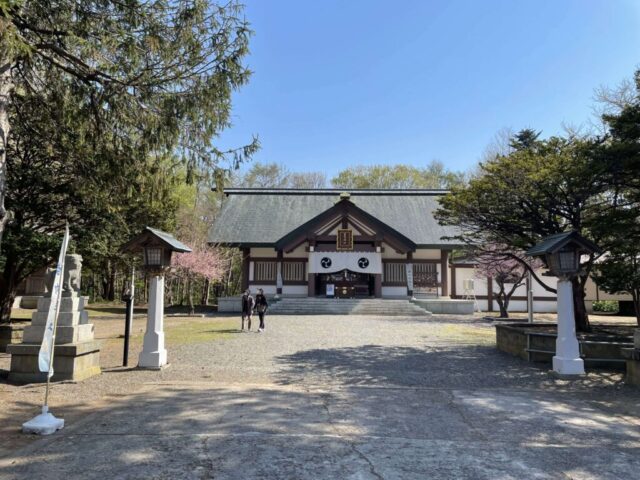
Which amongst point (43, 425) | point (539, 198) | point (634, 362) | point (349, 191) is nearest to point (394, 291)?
point (349, 191)

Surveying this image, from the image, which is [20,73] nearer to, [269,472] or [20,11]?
[20,11]

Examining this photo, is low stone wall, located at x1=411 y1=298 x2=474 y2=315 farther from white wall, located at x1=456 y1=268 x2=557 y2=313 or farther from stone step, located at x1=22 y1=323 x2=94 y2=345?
stone step, located at x1=22 y1=323 x2=94 y2=345

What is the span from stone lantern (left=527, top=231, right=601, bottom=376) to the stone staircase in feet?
44.3

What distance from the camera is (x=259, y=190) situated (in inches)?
1256

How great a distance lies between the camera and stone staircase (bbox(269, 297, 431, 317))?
21.8 meters

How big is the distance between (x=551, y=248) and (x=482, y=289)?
19.7 m

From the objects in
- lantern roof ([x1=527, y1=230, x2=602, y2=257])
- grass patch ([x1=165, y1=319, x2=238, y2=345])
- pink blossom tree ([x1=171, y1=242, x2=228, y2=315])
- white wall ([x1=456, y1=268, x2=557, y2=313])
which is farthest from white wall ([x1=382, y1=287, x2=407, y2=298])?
lantern roof ([x1=527, y1=230, x2=602, y2=257])

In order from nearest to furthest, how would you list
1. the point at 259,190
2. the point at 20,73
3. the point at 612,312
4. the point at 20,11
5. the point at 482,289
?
the point at 20,11, the point at 20,73, the point at 612,312, the point at 482,289, the point at 259,190

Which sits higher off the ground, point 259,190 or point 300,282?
point 259,190

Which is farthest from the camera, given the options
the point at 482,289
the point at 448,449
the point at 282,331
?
the point at 482,289

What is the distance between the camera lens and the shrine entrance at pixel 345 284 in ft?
80.6

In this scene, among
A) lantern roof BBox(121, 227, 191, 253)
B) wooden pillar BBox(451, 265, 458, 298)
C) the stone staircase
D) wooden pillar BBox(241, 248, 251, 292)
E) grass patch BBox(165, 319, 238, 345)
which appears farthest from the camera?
wooden pillar BBox(451, 265, 458, 298)

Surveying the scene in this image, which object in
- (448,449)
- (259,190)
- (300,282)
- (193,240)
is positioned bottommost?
(448,449)

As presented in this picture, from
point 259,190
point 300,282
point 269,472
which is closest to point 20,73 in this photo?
point 269,472
